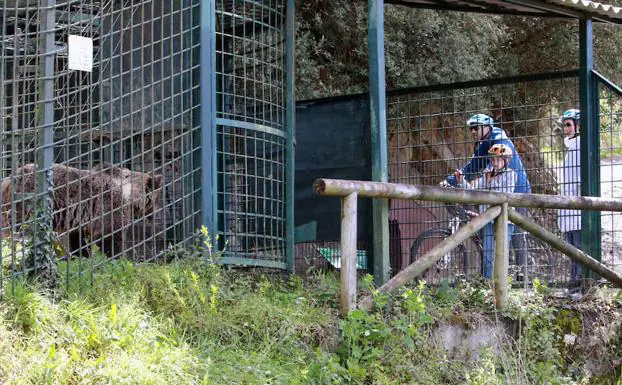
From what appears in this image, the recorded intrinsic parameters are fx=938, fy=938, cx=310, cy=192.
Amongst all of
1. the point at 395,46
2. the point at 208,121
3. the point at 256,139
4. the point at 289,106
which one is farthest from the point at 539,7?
the point at 395,46

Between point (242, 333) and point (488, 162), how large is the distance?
370 cm

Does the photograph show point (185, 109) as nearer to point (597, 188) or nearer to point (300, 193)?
point (300, 193)

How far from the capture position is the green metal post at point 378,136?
7434 millimetres

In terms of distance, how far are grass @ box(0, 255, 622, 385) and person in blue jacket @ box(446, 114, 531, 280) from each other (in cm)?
119

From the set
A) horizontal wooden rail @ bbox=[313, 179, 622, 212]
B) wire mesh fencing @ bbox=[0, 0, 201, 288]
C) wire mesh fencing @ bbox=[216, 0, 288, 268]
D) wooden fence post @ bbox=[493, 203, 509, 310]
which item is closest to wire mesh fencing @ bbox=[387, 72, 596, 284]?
wooden fence post @ bbox=[493, 203, 509, 310]

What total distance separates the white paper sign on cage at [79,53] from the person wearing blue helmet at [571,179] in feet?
14.9

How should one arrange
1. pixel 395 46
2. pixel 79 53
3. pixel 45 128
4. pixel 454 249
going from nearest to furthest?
1. pixel 45 128
2. pixel 79 53
3. pixel 454 249
4. pixel 395 46

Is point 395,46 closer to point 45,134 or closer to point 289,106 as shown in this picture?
point 289,106

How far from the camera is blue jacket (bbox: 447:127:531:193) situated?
875 centimetres

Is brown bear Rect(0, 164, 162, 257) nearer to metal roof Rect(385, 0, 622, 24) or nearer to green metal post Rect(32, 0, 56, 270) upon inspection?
green metal post Rect(32, 0, 56, 270)

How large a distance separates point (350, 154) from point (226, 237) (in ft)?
6.32

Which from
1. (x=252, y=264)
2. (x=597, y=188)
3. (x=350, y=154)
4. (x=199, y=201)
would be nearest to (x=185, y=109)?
(x=199, y=201)

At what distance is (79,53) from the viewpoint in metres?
6.18

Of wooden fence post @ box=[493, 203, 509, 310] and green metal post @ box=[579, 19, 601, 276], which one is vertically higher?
green metal post @ box=[579, 19, 601, 276]
